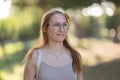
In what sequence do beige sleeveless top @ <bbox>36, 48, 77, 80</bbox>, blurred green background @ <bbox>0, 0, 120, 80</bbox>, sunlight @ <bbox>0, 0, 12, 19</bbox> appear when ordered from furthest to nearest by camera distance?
blurred green background @ <bbox>0, 0, 120, 80</bbox> < sunlight @ <bbox>0, 0, 12, 19</bbox> < beige sleeveless top @ <bbox>36, 48, 77, 80</bbox>

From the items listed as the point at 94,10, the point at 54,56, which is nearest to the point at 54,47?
the point at 54,56

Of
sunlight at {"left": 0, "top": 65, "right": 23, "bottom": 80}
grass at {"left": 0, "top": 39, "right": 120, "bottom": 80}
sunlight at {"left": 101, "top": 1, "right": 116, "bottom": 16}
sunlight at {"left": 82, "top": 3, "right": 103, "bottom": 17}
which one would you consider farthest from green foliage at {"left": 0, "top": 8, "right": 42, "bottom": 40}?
sunlight at {"left": 101, "top": 1, "right": 116, "bottom": 16}

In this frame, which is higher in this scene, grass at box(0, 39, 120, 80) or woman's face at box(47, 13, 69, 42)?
woman's face at box(47, 13, 69, 42)

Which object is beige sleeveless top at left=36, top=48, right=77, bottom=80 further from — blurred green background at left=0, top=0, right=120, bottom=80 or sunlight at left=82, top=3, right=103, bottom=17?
sunlight at left=82, top=3, right=103, bottom=17

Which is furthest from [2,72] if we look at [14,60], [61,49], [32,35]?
[61,49]

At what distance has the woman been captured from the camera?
79.4 inches

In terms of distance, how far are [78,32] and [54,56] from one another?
2454mm

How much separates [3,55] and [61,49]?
8.01 feet

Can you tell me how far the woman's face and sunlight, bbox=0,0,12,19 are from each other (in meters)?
2.32

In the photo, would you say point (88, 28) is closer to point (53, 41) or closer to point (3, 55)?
point (3, 55)

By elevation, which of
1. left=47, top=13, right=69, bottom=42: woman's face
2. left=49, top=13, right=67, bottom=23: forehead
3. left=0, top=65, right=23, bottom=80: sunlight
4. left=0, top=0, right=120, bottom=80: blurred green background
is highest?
left=49, top=13, right=67, bottom=23: forehead

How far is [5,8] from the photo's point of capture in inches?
171

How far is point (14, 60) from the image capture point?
4.43m

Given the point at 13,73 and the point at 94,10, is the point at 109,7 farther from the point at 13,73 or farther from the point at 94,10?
the point at 13,73
